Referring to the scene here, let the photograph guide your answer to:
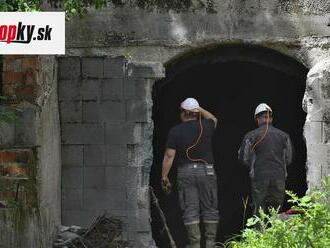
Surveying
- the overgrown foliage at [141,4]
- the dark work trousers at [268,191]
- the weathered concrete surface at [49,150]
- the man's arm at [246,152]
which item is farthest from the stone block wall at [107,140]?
the dark work trousers at [268,191]

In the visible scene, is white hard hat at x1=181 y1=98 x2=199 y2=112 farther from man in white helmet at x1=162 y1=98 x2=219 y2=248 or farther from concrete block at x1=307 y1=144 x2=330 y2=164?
concrete block at x1=307 y1=144 x2=330 y2=164

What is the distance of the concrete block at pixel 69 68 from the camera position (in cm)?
813

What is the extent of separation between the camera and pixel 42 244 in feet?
23.1

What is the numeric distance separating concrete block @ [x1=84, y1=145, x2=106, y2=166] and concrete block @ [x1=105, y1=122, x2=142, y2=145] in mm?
114

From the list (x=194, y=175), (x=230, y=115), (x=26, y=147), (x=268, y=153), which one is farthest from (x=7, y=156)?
(x=230, y=115)

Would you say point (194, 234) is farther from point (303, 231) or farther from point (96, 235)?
point (303, 231)

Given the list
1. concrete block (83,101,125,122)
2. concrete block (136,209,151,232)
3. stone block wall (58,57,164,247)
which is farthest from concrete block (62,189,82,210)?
concrete block (83,101,125,122)

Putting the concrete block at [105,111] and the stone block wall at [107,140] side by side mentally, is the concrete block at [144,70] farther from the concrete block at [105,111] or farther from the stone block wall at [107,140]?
the concrete block at [105,111]

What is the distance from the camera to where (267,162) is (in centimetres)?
826

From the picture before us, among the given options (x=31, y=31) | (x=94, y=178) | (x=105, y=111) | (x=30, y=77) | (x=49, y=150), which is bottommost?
(x=94, y=178)

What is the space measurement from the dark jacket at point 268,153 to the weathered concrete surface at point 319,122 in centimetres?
36

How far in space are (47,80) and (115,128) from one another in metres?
0.98

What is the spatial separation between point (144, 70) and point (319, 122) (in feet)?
5.83

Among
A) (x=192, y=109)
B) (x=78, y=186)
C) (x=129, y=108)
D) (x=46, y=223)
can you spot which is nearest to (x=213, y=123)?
(x=192, y=109)
